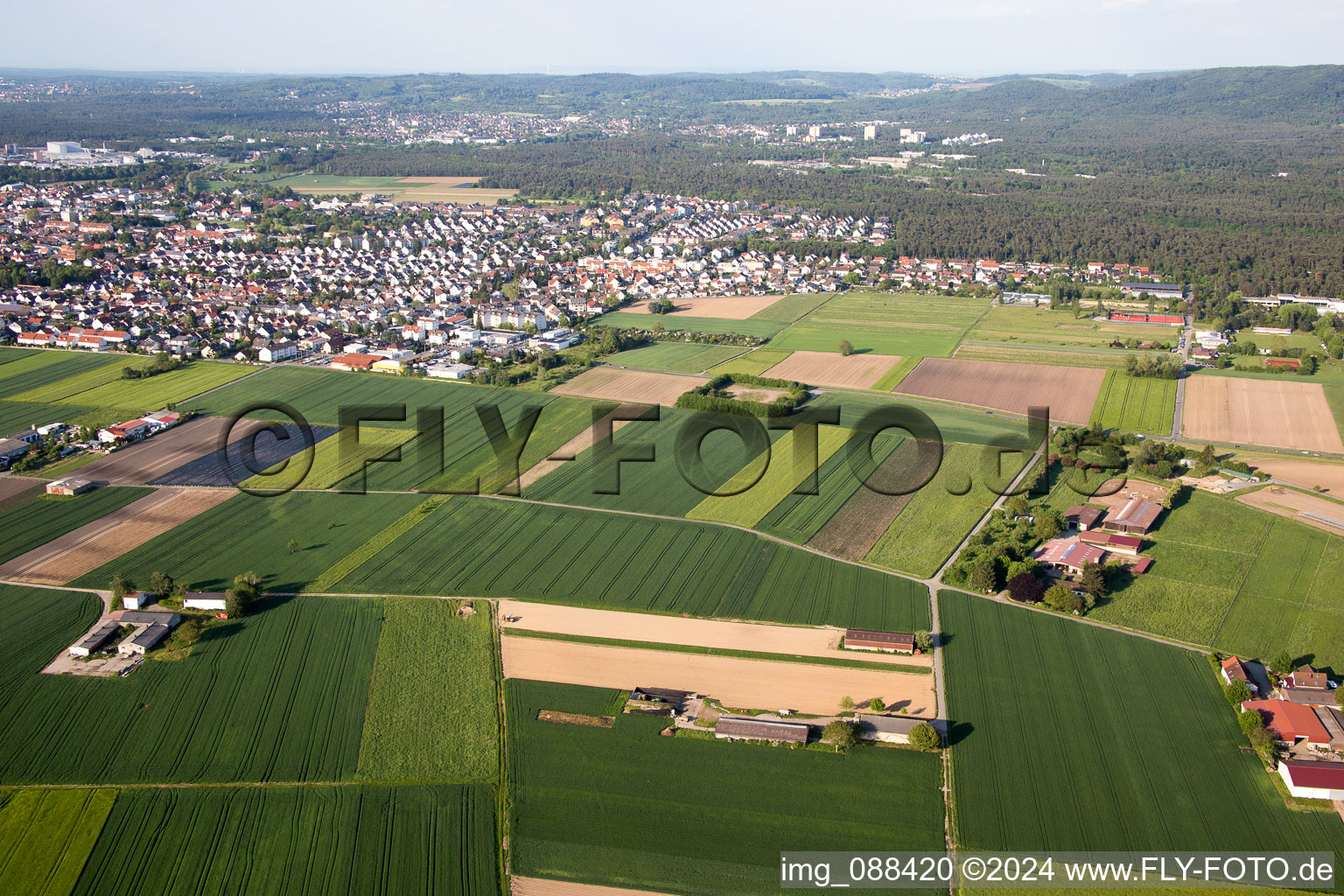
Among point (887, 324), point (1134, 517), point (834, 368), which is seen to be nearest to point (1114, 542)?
point (1134, 517)

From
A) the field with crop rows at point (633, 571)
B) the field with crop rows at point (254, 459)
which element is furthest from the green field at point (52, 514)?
the field with crop rows at point (633, 571)

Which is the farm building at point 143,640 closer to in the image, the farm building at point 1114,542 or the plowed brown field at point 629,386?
the plowed brown field at point 629,386

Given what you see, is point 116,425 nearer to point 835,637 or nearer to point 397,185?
point 835,637

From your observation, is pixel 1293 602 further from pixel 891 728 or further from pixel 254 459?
pixel 254 459

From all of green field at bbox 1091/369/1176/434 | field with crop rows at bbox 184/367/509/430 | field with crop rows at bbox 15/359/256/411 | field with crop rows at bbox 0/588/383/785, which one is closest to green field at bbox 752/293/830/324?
green field at bbox 1091/369/1176/434

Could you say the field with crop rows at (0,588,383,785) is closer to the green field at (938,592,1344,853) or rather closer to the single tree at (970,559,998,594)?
the green field at (938,592,1344,853)

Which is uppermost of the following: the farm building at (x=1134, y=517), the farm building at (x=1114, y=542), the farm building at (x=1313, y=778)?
the farm building at (x=1134, y=517)

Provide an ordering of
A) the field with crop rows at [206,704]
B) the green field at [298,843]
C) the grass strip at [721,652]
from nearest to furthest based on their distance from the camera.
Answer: the green field at [298,843], the field with crop rows at [206,704], the grass strip at [721,652]
